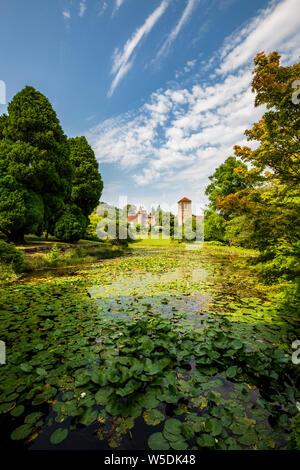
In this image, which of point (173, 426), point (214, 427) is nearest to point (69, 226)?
point (173, 426)

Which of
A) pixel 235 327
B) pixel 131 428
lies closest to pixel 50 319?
pixel 131 428

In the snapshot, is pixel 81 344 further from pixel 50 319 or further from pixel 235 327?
pixel 235 327

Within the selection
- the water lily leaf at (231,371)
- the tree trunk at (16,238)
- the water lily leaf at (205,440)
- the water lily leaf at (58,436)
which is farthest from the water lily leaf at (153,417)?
the tree trunk at (16,238)

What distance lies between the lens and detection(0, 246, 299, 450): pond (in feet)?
5.10

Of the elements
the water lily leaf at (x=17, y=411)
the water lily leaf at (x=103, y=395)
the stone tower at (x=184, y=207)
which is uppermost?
the stone tower at (x=184, y=207)

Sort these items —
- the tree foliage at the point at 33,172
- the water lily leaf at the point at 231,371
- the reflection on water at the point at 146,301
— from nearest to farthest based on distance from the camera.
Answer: the water lily leaf at the point at 231,371
the reflection on water at the point at 146,301
the tree foliage at the point at 33,172

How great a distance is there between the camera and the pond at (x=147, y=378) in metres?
1.56

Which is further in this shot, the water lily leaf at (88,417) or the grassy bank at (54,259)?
the grassy bank at (54,259)

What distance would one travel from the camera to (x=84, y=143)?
824 inches

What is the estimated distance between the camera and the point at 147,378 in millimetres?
2055

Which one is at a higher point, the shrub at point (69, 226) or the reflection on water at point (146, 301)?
the shrub at point (69, 226)

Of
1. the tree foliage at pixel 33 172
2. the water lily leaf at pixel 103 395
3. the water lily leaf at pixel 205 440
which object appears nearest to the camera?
the water lily leaf at pixel 205 440

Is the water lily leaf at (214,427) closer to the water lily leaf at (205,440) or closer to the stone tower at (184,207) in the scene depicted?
the water lily leaf at (205,440)

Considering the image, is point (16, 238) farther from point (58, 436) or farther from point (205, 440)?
point (205, 440)
